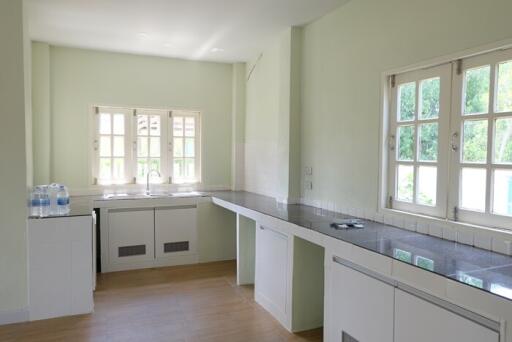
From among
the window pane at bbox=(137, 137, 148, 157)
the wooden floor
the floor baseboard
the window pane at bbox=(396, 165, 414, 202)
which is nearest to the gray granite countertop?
the window pane at bbox=(396, 165, 414, 202)

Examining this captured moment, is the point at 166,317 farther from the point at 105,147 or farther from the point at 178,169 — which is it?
the point at 105,147

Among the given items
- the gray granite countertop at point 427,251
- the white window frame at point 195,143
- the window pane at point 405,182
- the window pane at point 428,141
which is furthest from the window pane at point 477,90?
the white window frame at point 195,143

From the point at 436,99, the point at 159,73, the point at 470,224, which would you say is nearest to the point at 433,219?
the point at 470,224

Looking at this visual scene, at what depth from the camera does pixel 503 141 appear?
2.07m

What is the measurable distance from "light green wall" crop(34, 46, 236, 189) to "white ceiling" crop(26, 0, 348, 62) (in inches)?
9.0

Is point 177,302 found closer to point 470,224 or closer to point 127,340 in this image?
point 127,340

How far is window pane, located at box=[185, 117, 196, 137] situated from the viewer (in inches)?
203

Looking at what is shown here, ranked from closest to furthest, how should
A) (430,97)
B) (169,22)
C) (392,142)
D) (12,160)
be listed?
(430,97), (392,142), (12,160), (169,22)

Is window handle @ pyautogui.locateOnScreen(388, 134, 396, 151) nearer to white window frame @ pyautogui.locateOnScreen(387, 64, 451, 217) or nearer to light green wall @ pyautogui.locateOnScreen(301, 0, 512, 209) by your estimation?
white window frame @ pyautogui.locateOnScreen(387, 64, 451, 217)

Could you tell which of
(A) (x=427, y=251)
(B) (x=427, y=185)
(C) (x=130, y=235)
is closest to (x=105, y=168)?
(C) (x=130, y=235)

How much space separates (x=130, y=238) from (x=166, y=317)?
157cm

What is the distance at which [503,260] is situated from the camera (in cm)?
189

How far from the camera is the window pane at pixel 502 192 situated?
2.05 metres

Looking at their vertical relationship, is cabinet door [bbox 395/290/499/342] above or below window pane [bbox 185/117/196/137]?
below
